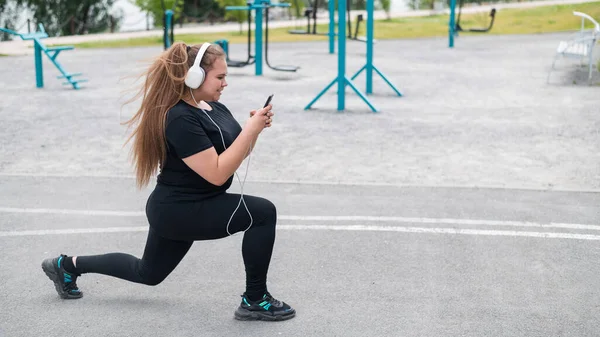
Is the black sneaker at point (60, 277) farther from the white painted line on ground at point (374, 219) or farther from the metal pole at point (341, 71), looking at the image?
Answer: the metal pole at point (341, 71)

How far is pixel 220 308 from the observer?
507 centimetres

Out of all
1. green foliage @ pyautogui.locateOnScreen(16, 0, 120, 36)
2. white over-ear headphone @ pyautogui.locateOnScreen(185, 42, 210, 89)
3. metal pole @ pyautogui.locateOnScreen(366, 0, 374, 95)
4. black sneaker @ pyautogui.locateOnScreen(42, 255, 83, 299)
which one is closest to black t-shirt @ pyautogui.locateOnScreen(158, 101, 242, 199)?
white over-ear headphone @ pyautogui.locateOnScreen(185, 42, 210, 89)

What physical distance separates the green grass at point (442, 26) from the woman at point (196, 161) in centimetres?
2014

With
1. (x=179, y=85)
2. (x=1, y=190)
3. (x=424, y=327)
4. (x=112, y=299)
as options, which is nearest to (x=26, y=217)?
(x=1, y=190)

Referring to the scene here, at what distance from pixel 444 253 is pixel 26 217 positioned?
337cm

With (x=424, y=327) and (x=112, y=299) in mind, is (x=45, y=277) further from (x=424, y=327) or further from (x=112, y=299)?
(x=424, y=327)

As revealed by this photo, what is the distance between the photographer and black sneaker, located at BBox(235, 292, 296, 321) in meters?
4.84

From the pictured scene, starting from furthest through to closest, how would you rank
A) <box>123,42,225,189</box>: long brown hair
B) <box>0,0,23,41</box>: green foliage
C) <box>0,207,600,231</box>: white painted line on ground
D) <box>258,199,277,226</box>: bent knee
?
1. <box>0,0,23,41</box>: green foliage
2. <box>0,207,600,231</box>: white painted line on ground
3. <box>258,199,277,226</box>: bent knee
4. <box>123,42,225,189</box>: long brown hair

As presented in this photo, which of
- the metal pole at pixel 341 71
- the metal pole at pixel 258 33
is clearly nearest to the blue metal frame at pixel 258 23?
the metal pole at pixel 258 33

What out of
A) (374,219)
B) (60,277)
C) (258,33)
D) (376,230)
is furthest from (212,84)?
(258,33)

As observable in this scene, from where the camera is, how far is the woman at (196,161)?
4.41 m

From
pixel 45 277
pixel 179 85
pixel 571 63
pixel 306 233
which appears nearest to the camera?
pixel 179 85

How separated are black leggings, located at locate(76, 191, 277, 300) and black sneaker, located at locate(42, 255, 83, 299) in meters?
0.40

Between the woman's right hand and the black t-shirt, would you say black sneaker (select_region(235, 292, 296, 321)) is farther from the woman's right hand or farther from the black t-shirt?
the woman's right hand
